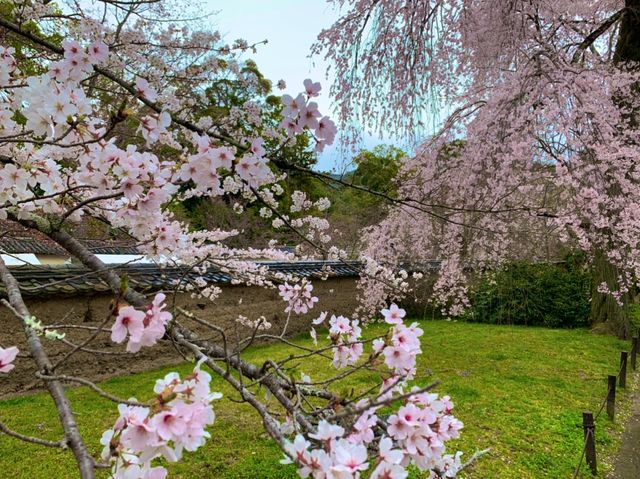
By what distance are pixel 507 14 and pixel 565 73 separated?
110 centimetres

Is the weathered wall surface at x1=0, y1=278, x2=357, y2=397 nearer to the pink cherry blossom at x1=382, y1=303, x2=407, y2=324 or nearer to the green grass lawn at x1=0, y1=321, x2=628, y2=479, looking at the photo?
the green grass lawn at x1=0, y1=321, x2=628, y2=479

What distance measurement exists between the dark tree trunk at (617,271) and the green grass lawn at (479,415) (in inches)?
25.0

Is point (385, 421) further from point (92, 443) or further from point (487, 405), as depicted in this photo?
point (487, 405)

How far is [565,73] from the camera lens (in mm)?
4891

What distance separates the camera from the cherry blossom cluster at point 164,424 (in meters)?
0.72

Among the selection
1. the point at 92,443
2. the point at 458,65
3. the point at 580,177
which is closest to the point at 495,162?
the point at 580,177

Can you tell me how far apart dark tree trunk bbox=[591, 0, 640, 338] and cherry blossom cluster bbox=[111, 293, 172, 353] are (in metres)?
6.06

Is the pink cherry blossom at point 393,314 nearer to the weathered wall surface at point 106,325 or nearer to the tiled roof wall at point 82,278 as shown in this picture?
the tiled roof wall at point 82,278

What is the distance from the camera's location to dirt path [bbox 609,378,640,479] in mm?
3154

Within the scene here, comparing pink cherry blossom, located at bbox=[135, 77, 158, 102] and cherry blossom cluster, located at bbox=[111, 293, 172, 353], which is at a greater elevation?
pink cherry blossom, located at bbox=[135, 77, 158, 102]

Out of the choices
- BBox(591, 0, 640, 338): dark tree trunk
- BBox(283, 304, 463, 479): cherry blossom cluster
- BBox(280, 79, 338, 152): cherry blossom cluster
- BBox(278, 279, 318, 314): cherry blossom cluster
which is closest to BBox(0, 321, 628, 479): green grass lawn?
BBox(591, 0, 640, 338): dark tree trunk

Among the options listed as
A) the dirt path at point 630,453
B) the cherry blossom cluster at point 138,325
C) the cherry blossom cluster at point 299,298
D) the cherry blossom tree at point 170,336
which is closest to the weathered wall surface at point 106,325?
the cherry blossom cluster at point 299,298

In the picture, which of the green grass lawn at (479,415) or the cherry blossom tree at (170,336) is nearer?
the cherry blossom tree at (170,336)

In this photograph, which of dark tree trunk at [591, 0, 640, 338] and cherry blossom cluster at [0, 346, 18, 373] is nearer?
cherry blossom cluster at [0, 346, 18, 373]
